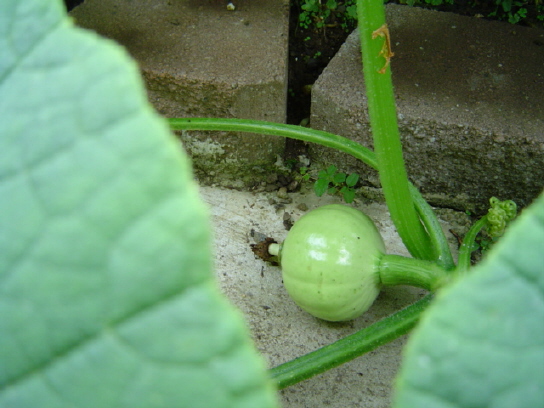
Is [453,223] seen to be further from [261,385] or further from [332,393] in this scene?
[261,385]

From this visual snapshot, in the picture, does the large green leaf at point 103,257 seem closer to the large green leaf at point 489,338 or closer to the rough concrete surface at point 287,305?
the large green leaf at point 489,338

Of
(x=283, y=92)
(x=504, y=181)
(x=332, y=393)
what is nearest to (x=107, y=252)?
(x=332, y=393)

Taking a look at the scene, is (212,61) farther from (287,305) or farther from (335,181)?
(287,305)

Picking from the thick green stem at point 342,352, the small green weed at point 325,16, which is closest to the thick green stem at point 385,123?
the thick green stem at point 342,352

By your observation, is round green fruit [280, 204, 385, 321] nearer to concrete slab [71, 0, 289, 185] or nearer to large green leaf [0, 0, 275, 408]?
concrete slab [71, 0, 289, 185]

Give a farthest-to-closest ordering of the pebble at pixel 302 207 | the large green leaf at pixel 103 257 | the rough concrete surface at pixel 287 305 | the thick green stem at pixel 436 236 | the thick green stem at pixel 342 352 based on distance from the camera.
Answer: the pebble at pixel 302 207, the rough concrete surface at pixel 287 305, the thick green stem at pixel 436 236, the thick green stem at pixel 342 352, the large green leaf at pixel 103 257

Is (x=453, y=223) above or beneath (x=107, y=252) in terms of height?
beneath

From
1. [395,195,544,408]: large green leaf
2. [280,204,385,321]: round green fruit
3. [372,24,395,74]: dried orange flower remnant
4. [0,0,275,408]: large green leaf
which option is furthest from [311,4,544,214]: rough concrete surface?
[0,0,275,408]: large green leaf
